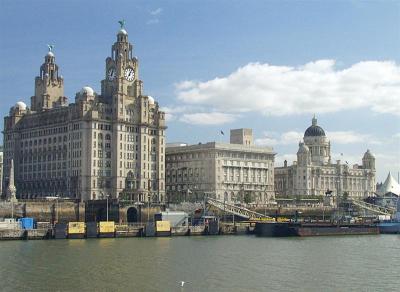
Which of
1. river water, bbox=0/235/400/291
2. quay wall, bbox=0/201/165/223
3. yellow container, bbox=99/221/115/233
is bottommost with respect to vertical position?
river water, bbox=0/235/400/291

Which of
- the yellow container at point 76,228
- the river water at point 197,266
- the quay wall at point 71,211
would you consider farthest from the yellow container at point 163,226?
the quay wall at point 71,211

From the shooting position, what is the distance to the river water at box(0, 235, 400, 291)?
240 feet

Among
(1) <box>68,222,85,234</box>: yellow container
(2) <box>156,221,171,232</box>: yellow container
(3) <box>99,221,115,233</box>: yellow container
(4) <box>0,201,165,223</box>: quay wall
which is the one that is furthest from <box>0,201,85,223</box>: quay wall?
(2) <box>156,221,171,232</box>: yellow container

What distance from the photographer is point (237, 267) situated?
289ft

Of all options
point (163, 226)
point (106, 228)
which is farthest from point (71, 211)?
point (106, 228)

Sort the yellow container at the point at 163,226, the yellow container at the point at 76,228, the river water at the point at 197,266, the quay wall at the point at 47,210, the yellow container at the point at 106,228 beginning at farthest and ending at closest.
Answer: the quay wall at the point at 47,210
the yellow container at the point at 163,226
the yellow container at the point at 106,228
the yellow container at the point at 76,228
the river water at the point at 197,266

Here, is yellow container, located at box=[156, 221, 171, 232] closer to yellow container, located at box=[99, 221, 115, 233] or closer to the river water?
yellow container, located at box=[99, 221, 115, 233]

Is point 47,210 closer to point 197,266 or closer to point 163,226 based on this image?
point 163,226

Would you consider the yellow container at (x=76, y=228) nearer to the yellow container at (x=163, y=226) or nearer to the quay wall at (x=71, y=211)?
the yellow container at (x=163, y=226)

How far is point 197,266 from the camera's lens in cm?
8850

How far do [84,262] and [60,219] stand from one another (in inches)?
3423

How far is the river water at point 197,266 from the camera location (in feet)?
240

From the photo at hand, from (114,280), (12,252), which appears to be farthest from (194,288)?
(12,252)

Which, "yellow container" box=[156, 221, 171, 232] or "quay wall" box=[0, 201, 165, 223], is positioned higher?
"quay wall" box=[0, 201, 165, 223]
